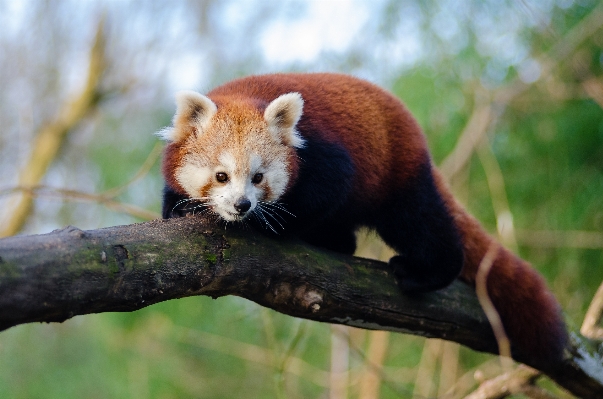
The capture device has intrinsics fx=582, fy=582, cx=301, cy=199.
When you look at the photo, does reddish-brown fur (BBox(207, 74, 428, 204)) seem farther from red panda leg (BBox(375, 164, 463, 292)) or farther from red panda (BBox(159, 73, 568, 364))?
red panda leg (BBox(375, 164, 463, 292))

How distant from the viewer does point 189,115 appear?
261cm

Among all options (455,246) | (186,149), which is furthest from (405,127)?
(186,149)

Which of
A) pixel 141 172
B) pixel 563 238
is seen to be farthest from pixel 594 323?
pixel 141 172

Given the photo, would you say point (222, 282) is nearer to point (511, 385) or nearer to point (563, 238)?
point (511, 385)

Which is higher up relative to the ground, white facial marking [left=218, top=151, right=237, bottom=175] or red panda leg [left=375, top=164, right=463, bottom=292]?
white facial marking [left=218, top=151, right=237, bottom=175]

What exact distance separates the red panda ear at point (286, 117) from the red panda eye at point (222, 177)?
313 millimetres

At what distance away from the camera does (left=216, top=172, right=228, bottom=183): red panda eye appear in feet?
8.07

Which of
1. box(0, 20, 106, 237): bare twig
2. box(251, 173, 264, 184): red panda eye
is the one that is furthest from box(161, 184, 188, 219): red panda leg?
box(0, 20, 106, 237): bare twig

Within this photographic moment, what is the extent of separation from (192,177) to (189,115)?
30 centimetres

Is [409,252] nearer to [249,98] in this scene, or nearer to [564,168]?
[249,98]

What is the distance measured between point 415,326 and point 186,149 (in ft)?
4.54

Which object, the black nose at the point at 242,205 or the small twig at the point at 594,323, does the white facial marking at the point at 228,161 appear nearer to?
the black nose at the point at 242,205

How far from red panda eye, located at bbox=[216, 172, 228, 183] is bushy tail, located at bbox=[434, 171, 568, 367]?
1318 mm

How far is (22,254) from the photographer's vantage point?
151cm
